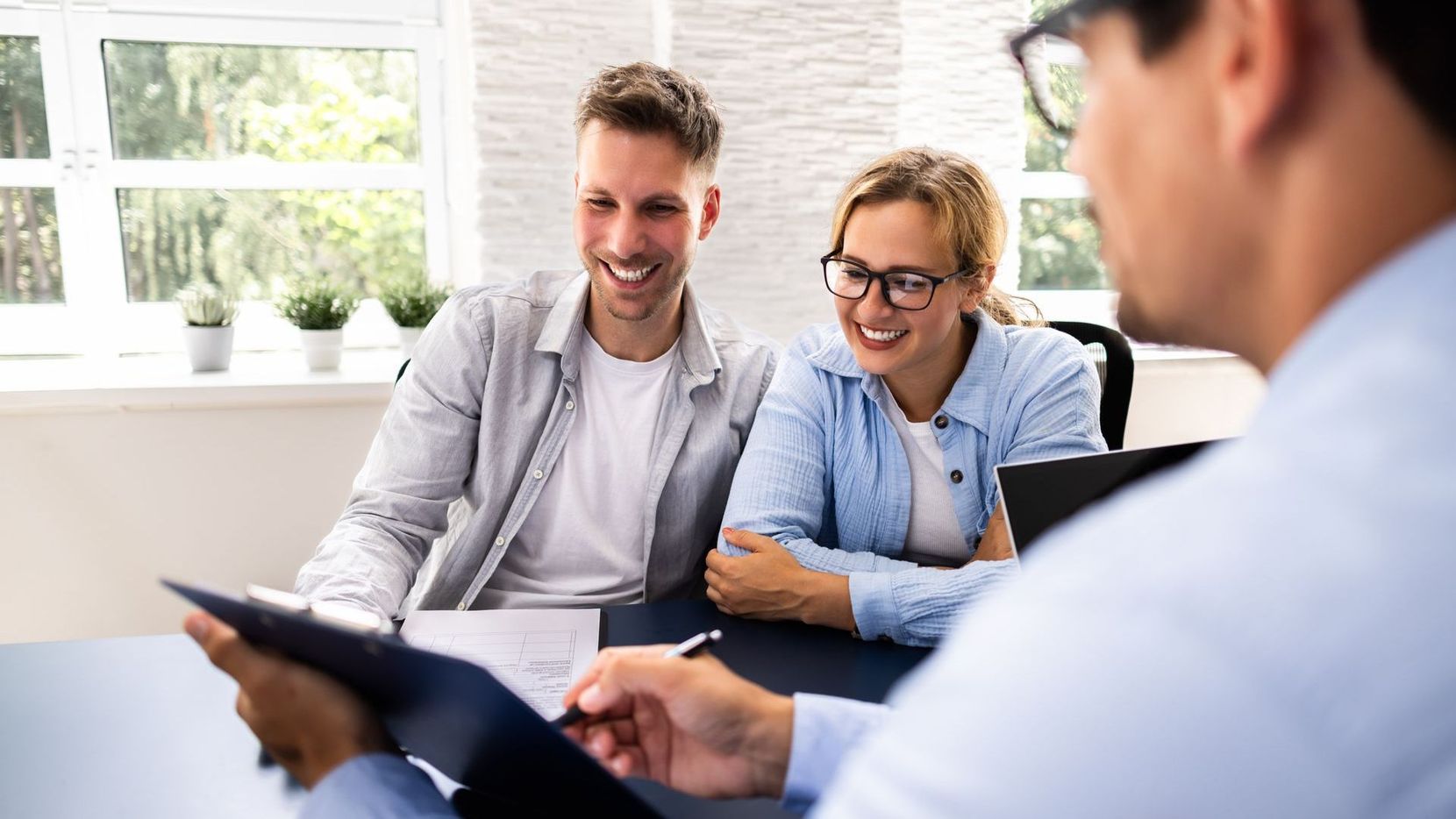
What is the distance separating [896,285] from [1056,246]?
93.8 inches

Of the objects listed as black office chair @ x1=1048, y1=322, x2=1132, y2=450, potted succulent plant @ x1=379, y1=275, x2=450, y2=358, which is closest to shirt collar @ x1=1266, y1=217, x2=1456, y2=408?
black office chair @ x1=1048, y1=322, x2=1132, y2=450

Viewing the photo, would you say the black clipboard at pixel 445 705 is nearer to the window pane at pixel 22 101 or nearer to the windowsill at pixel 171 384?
the windowsill at pixel 171 384

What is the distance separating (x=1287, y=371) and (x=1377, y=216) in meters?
0.08

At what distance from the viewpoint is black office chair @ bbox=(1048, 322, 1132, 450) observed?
1954mm

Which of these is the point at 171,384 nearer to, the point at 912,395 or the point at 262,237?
the point at 262,237

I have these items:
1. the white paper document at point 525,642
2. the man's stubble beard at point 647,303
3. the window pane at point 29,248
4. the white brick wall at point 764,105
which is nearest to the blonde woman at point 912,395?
the man's stubble beard at point 647,303

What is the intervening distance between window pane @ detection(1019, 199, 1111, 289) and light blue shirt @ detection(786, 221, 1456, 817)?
3513 millimetres

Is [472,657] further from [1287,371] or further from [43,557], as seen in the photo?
[43,557]

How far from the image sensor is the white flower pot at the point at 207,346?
2.72m

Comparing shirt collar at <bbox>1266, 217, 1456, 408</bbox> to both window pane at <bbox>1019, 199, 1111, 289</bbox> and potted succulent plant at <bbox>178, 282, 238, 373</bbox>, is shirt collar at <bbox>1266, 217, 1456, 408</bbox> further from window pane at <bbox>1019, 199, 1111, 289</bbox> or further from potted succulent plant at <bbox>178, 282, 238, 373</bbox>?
window pane at <bbox>1019, 199, 1111, 289</bbox>

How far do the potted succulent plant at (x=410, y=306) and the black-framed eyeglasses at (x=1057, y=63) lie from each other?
7.51 ft

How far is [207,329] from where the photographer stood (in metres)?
2.72

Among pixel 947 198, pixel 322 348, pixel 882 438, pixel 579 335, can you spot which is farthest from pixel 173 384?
pixel 947 198

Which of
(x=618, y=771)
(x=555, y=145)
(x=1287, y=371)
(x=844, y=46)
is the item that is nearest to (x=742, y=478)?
(x=618, y=771)
